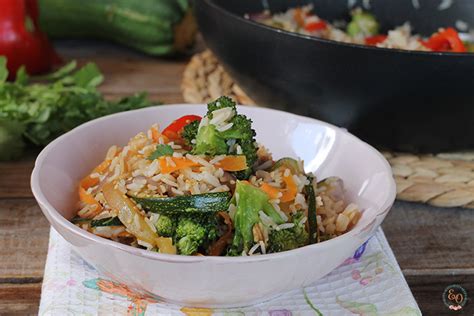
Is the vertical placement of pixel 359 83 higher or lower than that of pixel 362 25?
higher

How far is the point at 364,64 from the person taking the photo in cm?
181

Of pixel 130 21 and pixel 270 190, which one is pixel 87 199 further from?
pixel 130 21

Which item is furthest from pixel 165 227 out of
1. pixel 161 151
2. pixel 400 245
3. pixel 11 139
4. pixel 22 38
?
pixel 22 38

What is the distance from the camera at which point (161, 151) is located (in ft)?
4.66

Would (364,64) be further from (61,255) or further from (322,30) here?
(61,255)

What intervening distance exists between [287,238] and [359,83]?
69 cm

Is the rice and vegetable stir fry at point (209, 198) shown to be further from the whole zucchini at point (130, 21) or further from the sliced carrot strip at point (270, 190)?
the whole zucchini at point (130, 21)

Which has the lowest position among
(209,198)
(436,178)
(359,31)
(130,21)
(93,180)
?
(130,21)

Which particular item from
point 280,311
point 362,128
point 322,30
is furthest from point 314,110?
point 280,311

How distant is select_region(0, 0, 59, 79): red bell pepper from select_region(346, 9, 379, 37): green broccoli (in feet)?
4.01

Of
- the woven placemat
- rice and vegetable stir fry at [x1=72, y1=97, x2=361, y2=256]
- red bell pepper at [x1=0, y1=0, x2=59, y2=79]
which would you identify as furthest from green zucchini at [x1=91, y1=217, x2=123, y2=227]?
red bell pepper at [x1=0, y1=0, x2=59, y2=79]

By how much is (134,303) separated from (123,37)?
2068mm

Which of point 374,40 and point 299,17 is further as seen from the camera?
point 299,17

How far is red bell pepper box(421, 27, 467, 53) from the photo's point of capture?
7.46ft
